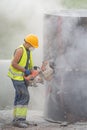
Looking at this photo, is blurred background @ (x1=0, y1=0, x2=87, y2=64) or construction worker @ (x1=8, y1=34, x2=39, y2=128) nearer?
construction worker @ (x1=8, y1=34, x2=39, y2=128)

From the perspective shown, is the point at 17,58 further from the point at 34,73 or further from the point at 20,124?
the point at 20,124

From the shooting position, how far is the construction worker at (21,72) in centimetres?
778

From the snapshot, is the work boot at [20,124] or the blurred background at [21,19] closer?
the work boot at [20,124]

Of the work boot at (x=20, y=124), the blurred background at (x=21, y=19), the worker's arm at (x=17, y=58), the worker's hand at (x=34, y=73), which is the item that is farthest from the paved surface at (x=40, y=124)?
the blurred background at (x=21, y=19)

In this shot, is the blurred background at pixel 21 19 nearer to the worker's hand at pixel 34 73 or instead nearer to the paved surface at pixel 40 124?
the paved surface at pixel 40 124

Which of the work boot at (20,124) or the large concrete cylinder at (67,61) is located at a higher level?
the large concrete cylinder at (67,61)

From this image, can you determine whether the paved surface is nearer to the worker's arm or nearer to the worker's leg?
the worker's leg

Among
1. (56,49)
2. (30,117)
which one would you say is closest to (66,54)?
(56,49)

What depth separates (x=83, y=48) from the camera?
7.96 metres

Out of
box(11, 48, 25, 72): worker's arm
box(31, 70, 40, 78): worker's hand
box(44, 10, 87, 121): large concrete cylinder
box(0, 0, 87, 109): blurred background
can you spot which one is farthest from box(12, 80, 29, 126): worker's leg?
box(0, 0, 87, 109): blurred background

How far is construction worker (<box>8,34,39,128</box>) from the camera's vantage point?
7.78m

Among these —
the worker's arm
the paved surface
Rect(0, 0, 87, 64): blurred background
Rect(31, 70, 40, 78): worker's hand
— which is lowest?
the paved surface

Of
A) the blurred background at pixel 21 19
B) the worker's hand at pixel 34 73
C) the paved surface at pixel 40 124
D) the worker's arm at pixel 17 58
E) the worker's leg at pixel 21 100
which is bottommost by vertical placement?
the paved surface at pixel 40 124

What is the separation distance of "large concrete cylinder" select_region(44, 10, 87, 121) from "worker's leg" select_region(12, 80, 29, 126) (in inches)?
22.1
